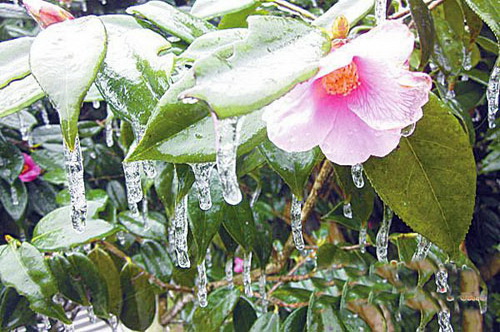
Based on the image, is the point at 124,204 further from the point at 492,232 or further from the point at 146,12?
the point at 492,232

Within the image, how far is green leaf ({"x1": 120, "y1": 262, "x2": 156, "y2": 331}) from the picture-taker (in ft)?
2.81

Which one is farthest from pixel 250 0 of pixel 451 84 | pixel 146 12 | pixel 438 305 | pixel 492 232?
pixel 492 232

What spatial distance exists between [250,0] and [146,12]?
0.34ft

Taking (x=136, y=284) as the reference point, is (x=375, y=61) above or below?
above

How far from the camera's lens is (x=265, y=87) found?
0.26 m

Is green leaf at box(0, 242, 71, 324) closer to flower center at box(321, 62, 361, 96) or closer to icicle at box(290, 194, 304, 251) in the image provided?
icicle at box(290, 194, 304, 251)

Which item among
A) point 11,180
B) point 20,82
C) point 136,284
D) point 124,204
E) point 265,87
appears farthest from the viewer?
point 124,204

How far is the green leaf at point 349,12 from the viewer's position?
1.27 feet

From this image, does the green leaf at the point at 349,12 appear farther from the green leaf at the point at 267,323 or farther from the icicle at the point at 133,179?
the green leaf at the point at 267,323

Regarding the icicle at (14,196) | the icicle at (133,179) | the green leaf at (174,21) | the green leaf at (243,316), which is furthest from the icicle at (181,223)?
the icicle at (14,196)

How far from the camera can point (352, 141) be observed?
15.0 inches

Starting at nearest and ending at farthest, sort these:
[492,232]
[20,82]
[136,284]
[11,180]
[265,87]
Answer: [265,87], [20,82], [136,284], [11,180], [492,232]

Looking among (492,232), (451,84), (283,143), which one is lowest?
(492,232)

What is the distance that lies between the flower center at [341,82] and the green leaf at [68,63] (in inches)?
6.6
